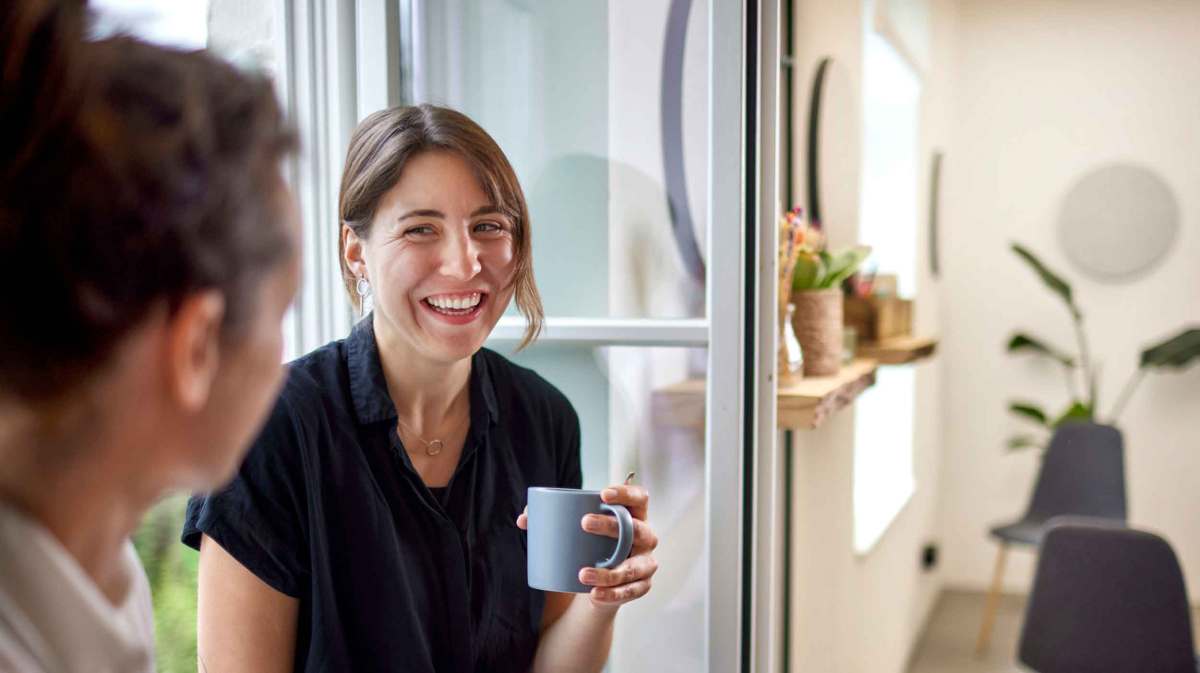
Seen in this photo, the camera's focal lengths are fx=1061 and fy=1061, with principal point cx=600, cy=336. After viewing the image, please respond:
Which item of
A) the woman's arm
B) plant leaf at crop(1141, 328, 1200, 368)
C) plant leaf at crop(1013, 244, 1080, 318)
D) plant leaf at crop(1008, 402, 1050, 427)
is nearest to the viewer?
the woman's arm

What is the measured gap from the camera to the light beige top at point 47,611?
442 millimetres

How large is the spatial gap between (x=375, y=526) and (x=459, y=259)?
28 centimetres

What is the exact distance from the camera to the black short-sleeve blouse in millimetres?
1025

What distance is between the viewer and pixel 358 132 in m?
1.09

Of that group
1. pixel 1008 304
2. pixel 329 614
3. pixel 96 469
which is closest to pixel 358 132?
pixel 329 614

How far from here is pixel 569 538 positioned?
106 cm

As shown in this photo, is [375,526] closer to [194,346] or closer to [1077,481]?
[194,346]

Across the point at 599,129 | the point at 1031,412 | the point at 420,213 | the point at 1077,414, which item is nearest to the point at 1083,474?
the point at 1077,414

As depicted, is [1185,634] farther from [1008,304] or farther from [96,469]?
[1008,304]

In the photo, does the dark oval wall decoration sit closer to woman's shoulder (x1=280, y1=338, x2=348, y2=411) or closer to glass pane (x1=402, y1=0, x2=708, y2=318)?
glass pane (x1=402, y1=0, x2=708, y2=318)

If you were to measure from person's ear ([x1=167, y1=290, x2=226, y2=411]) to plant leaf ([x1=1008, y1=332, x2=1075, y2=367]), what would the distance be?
4.32 meters

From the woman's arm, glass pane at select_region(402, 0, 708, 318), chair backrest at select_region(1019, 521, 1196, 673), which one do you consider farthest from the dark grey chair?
the woman's arm

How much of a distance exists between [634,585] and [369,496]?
29 cm

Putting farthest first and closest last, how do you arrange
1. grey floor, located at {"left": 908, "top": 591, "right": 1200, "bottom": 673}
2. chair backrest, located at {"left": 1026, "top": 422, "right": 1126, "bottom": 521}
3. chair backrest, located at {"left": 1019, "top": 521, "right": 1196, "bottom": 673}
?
grey floor, located at {"left": 908, "top": 591, "right": 1200, "bottom": 673}
chair backrest, located at {"left": 1026, "top": 422, "right": 1126, "bottom": 521}
chair backrest, located at {"left": 1019, "top": 521, "right": 1196, "bottom": 673}
